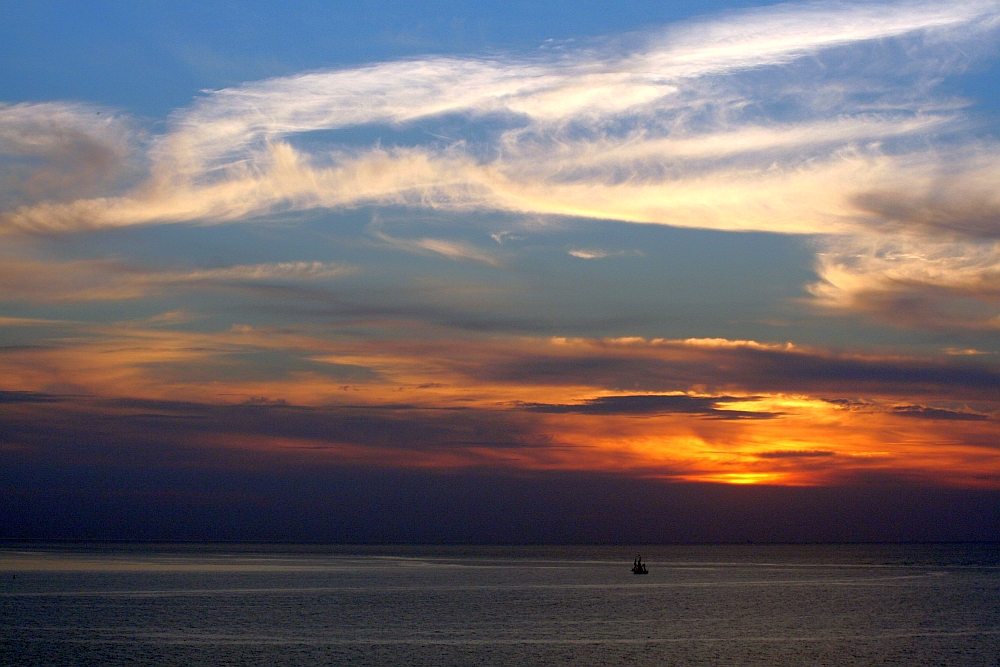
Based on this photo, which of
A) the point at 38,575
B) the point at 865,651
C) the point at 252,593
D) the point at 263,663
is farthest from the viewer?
the point at 38,575

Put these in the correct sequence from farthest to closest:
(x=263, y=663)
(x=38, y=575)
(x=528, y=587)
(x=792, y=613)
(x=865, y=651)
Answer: (x=38, y=575)
(x=528, y=587)
(x=792, y=613)
(x=865, y=651)
(x=263, y=663)

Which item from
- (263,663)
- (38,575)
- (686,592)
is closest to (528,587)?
(686,592)

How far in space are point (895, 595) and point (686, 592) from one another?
78.5 feet

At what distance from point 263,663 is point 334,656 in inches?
185

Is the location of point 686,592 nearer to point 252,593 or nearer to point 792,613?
point 792,613

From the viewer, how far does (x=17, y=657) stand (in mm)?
55906

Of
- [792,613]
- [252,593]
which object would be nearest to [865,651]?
[792,613]

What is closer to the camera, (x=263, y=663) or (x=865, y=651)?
(x=263, y=663)

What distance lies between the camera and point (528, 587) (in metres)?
133

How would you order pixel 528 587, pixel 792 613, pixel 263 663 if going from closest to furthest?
pixel 263 663 → pixel 792 613 → pixel 528 587

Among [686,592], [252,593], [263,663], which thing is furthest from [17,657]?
[686,592]

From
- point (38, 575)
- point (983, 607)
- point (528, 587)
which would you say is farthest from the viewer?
point (38, 575)

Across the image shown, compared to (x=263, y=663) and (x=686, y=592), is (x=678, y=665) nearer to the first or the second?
(x=263, y=663)

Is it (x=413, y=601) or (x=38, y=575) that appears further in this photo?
(x=38, y=575)
